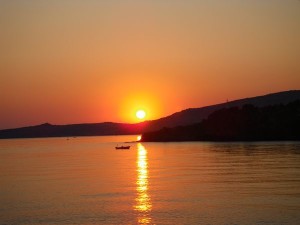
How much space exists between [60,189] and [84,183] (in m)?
6.37

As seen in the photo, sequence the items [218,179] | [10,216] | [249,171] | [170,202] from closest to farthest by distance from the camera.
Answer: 1. [10,216]
2. [170,202]
3. [218,179]
4. [249,171]

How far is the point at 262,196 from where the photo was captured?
42.2m

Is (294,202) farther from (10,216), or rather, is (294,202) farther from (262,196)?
(10,216)

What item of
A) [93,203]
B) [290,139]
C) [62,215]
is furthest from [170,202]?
[290,139]

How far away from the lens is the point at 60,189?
170 ft

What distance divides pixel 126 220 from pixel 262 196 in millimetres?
A: 14495


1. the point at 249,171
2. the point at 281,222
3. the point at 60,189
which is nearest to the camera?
the point at 281,222

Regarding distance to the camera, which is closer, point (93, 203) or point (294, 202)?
point (294, 202)

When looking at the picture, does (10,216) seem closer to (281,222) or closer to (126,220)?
(126,220)

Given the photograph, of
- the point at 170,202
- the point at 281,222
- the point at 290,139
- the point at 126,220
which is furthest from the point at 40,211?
the point at 290,139

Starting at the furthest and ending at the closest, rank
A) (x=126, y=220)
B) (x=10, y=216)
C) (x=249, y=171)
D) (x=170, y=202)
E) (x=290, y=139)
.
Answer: (x=290, y=139) → (x=249, y=171) → (x=170, y=202) → (x=10, y=216) → (x=126, y=220)

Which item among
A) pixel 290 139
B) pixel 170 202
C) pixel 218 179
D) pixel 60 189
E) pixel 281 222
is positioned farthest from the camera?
pixel 290 139

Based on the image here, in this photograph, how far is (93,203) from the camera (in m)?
41.6

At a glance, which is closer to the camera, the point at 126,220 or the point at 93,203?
the point at 126,220
